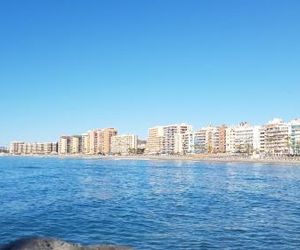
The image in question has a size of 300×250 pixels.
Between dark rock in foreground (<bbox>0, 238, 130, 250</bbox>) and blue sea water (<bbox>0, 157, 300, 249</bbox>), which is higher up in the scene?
dark rock in foreground (<bbox>0, 238, 130, 250</bbox>)

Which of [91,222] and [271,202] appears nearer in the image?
[91,222]

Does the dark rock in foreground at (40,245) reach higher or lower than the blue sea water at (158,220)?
higher

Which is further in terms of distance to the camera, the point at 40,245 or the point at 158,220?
the point at 158,220

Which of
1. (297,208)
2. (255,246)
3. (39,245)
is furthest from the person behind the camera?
(297,208)

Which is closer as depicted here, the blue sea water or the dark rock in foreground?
the dark rock in foreground

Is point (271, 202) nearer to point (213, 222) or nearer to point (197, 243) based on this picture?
point (213, 222)

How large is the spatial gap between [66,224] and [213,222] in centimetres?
853

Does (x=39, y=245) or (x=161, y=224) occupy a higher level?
(x=39, y=245)

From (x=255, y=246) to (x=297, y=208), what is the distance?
16446mm

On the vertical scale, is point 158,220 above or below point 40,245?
below

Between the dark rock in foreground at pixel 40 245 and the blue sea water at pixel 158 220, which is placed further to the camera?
the blue sea water at pixel 158 220

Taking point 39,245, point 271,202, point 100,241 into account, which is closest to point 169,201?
point 271,202

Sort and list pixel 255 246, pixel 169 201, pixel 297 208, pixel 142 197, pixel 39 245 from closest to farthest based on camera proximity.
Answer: pixel 39 245, pixel 255 246, pixel 297 208, pixel 169 201, pixel 142 197

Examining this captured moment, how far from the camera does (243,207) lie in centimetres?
3797
